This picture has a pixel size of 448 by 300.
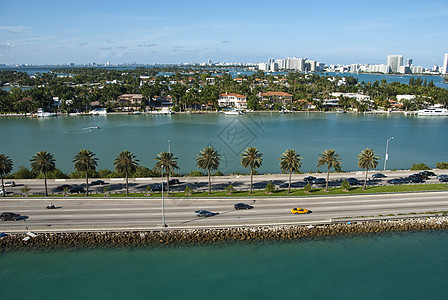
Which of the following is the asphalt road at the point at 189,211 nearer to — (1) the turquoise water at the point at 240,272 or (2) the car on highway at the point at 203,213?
(2) the car on highway at the point at 203,213

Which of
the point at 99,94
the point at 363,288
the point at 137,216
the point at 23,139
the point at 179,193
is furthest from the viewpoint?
the point at 99,94

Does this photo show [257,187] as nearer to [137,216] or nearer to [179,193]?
[179,193]

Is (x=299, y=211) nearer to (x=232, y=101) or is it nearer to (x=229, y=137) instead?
(x=229, y=137)

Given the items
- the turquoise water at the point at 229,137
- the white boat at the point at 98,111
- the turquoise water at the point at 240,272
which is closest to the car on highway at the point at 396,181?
the turquoise water at the point at 229,137

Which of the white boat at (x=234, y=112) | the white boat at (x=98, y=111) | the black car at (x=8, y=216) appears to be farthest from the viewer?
A: the white boat at (x=234, y=112)

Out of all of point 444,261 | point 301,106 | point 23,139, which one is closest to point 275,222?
point 444,261

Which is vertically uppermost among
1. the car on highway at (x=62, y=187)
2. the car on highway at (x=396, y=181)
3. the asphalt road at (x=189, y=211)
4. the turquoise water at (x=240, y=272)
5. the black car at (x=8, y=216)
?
the car on highway at (x=62, y=187)
